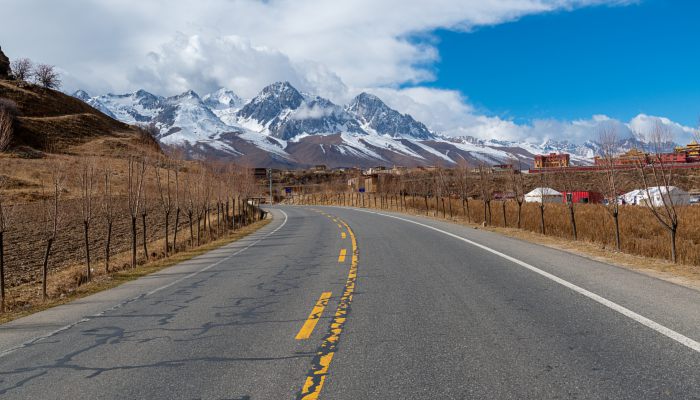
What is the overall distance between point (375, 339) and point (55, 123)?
97.0 metres

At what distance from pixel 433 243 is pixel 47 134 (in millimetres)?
81610

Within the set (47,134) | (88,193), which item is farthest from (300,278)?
(47,134)

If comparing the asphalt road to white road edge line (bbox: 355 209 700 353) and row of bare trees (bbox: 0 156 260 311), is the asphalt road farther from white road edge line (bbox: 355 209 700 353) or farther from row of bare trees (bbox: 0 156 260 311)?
row of bare trees (bbox: 0 156 260 311)

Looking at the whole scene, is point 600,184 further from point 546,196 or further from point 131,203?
point 131,203

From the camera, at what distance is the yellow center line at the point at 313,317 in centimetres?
559

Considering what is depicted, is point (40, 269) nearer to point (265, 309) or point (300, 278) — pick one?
point (300, 278)

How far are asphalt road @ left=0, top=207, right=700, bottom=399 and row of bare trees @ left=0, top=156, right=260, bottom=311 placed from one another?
4.73 metres

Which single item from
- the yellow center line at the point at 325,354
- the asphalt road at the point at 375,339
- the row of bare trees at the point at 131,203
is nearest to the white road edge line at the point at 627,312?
the asphalt road at the point at 375,339

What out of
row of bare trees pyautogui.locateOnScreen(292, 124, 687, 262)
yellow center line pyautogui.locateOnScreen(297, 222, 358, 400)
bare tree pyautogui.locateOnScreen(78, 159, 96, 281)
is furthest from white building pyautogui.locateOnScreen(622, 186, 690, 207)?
bare tree pyautogui.locateOnScreen(78, 159, 96, 281)

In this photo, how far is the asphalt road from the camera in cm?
405

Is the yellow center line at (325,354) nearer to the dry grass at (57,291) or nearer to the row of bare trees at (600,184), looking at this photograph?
the dry grass at (57,291)

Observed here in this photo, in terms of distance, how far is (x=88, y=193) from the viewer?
51.9ft

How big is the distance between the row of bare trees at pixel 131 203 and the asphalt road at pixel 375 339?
4731 mm

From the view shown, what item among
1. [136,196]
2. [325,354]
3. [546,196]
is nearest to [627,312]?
[325,354]
